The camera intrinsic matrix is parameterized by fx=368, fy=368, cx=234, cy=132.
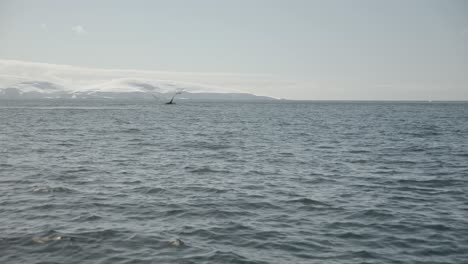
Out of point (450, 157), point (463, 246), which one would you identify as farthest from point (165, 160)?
point (450, 157)

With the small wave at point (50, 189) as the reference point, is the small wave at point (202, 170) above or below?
above

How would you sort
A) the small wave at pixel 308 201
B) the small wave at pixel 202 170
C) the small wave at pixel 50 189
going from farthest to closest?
the small wave at pixel 202 170, the small wave at pixel 50 189, the small wave at pixel 308 201

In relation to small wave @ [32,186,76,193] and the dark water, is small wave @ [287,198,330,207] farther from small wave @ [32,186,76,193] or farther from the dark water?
small wave @ [32,186,76,193]


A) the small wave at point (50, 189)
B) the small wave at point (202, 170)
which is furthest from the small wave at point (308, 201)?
the small wave at point (50, 189)

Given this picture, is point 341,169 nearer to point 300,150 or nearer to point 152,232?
point 300,150

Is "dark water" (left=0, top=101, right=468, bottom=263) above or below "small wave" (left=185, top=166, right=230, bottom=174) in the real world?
below

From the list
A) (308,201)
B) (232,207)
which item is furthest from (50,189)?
(308,201)

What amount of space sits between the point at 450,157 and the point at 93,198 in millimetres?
31879

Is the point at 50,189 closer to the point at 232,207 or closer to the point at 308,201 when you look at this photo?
the point at 232,207

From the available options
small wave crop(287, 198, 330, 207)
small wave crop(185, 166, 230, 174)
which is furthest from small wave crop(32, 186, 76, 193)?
small wave crop(287, 198, 330, 207)

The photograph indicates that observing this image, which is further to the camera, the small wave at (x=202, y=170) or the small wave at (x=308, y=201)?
the small wave at (x=202, y=170)

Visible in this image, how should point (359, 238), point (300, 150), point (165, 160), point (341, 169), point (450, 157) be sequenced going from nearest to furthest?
point (359, 238) < point (341, 169) < point (165, 160) < point (450, 157) < point (300, 150)

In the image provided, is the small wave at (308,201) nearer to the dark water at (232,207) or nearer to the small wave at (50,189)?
the dark water at (232,207)

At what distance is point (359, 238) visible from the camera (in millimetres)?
14734
